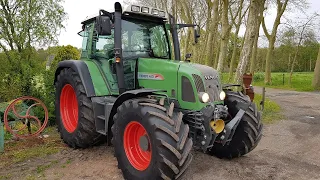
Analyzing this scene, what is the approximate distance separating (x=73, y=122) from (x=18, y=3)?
9669 mm

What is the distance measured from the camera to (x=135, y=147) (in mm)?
4371

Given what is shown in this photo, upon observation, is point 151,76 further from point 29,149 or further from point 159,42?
point 29,149

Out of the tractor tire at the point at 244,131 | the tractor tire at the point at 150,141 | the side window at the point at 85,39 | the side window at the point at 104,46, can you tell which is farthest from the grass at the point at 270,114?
the tractor tire at the point at 150,141

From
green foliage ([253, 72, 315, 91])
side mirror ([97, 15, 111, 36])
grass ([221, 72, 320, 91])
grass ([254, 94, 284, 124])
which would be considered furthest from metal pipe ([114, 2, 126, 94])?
green foliage ([253, 72, 315, 91])

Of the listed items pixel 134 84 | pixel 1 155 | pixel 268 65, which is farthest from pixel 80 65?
pixel 268 65

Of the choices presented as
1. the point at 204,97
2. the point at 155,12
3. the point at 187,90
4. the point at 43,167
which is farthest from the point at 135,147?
the point at 155,12

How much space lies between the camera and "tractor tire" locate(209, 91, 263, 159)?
4871 mm

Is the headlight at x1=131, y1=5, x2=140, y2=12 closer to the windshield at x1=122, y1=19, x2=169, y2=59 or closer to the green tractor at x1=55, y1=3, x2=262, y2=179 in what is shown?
the green tractor at x1=55, y1=3, x2=262, y2=179

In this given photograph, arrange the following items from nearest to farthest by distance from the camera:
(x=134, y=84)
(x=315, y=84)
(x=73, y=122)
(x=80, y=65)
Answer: (x=134, y=84) < (x=80, y=65) < (x=73, y=122) < (x=315, y=84)

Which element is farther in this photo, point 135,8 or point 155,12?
point 155,12

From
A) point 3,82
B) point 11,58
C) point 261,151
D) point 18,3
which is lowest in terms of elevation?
point 261,151

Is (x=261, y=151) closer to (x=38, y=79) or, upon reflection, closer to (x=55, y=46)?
(x=38, y=79)

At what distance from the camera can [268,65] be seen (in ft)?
78.9

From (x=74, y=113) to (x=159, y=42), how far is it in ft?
7.53
